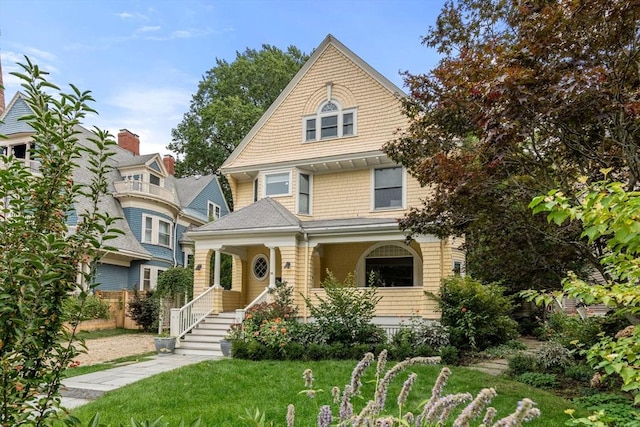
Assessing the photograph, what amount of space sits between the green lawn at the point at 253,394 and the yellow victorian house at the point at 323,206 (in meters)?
4.17

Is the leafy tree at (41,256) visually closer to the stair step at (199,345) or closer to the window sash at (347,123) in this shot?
the stair step at (199,345)

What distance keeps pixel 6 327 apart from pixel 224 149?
35.7 metres

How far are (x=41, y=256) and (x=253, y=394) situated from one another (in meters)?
5.93

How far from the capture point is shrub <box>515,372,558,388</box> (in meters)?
8.49

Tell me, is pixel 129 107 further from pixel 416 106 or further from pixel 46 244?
pixel 46 244

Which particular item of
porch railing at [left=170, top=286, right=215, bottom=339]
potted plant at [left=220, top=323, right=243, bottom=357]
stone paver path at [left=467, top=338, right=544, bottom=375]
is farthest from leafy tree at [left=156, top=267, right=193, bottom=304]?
stone paver path at [left=467, top=338, right=544, bottom=375]

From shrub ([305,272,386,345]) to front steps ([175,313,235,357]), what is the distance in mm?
2973

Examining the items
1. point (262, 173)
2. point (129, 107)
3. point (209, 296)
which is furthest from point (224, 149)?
point (209, 296)

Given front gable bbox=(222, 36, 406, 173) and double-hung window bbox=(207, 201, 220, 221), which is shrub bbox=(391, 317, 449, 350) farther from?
double-hung window bbox=(207, 201, 220, 221)

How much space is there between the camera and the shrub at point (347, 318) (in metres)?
11.6

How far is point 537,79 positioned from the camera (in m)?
6.10

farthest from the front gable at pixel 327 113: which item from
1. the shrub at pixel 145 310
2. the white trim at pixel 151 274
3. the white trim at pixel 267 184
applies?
the white trim at pixel 151 274

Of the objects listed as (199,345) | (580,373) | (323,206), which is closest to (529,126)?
(580,373)

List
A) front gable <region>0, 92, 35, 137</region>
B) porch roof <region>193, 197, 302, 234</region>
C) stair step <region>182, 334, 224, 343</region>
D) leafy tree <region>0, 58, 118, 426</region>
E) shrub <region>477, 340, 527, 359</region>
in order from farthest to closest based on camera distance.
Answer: front gable <region>0, 92, 35, 137</region> → porch roof <region>193, 197, 302, 234</region> → stair step <region>182, 334, 224, 343</region> → shrub <region>477, 340, 527, 359</region> → leafy tree <region>0, 58, 118, 426</region>
